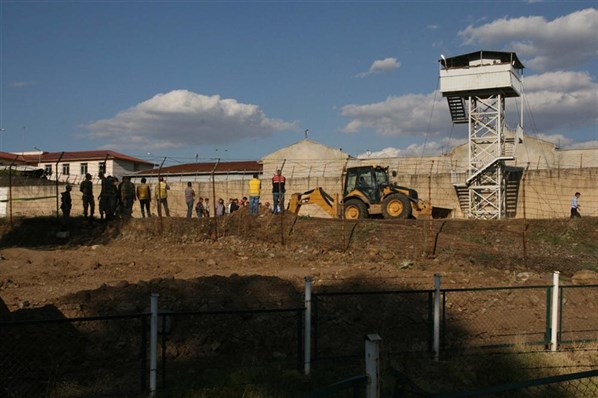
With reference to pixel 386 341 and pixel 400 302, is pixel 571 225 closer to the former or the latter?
pixel 400 302

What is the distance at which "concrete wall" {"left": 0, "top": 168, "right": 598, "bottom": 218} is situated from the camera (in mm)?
26594

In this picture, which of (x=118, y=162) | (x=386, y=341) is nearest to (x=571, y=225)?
(x=386, y=341)

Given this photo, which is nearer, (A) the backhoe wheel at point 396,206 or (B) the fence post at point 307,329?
(B) the fence post at point 307,329

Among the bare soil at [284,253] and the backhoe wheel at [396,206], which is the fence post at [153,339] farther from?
the backhoe wheel at [396,206]

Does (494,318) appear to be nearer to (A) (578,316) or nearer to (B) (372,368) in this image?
(A) (578,316)

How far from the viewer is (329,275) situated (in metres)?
14.3

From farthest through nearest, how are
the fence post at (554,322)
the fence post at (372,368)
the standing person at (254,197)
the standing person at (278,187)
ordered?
the standing person at (254,197)
the standing person at (278,187)
the fence post at (554,322)
the fence post at (372,368)

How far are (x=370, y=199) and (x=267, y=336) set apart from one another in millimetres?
12851

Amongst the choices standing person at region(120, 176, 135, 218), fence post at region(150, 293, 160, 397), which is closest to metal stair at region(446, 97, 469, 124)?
standing person at region(120, 176, 135, 218)

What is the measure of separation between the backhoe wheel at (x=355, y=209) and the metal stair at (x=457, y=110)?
12203mm

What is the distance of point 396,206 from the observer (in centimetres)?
2136

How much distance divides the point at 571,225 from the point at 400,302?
1047 centimetres

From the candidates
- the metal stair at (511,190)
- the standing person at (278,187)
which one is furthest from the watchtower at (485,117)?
the standing person at (278,187)

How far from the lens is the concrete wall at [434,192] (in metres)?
26.6
